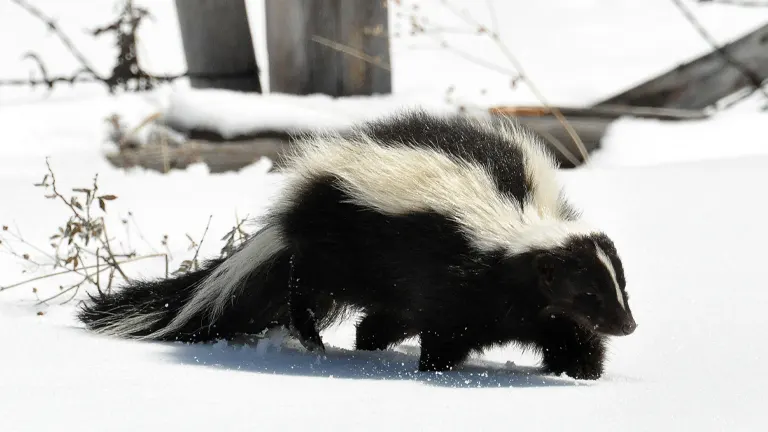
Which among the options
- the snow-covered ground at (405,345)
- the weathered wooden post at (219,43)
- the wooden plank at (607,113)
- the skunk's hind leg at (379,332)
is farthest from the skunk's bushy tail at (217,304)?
the weathered wooden post at (219,43)

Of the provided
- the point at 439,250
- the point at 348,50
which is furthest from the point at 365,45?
the point at 439,250

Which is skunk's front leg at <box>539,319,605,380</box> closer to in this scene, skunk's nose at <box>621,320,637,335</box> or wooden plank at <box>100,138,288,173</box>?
skunk's nose at <box>621,320,637,335</box>

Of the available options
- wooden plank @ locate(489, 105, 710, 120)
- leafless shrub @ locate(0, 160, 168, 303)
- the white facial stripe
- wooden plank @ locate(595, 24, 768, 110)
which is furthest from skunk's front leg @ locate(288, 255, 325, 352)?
wooden plank @ locate(595, 24, 768, 110)

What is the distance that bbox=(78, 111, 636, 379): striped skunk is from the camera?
11.2 ft

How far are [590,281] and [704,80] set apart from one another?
3.97 m

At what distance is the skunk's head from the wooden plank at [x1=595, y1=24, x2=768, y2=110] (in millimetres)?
3706

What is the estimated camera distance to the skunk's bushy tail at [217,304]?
3945mm

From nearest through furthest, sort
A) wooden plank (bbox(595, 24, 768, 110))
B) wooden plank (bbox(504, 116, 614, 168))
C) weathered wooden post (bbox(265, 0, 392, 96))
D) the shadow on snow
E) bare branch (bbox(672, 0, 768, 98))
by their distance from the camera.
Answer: the shadow on snow
bare branch (bbox(672, 0, 768, 98))
wooden plank (bbox(504, 116, 614, 168))
weathered wooden post (bbox(265, 0, 392, 96))
wooden plank (bbox(595, 24, 768, 110))

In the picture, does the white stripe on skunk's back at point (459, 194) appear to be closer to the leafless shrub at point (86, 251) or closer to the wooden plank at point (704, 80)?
the leafless shrub at point (86, 251)

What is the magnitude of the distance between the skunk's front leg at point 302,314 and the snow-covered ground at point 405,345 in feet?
0.29

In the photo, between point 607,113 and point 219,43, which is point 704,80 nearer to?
point 607,113

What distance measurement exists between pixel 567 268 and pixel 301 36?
11.6 ft

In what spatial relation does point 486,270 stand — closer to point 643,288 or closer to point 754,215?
point 643,288

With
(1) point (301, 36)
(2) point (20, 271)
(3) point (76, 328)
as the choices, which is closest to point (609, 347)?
(3) point (76, 328)
